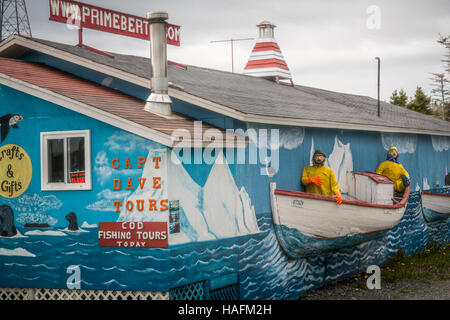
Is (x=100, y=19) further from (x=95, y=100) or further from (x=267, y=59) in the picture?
(x=267, y=59)

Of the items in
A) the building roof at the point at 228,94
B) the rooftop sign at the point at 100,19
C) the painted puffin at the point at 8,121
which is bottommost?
the painted puffin at the point at 8,121

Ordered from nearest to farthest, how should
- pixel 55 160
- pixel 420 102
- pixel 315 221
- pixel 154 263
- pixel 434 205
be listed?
pixel 154 263, pixel 55 160, pixel 315 221, pixel 434 205, pixel 420 102

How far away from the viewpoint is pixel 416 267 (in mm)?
14188

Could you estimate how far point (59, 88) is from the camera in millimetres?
9680

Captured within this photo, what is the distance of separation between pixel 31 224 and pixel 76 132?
1.65 metres

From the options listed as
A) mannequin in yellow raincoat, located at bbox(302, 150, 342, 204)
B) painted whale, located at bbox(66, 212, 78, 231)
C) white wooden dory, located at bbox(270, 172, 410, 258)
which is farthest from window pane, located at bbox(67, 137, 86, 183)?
mannequin in yellow raincoat, located at bbox(302, 150, 342, 204)

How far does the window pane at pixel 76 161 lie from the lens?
9.33 m

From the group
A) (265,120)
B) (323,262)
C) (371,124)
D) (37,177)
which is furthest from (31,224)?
(371,124)

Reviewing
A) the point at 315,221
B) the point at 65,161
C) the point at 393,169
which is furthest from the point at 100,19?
the point at 393,169

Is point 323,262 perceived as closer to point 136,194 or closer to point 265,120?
point 265,120

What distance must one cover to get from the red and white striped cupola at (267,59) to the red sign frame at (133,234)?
9659 millimetres

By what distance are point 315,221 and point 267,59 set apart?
8.49 meters

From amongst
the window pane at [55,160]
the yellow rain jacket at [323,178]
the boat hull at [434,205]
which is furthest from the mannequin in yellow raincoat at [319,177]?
the boat hull at [434,205]

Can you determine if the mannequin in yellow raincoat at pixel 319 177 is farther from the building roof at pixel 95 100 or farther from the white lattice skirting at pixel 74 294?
the white lattice skirting at pixel 74 294
